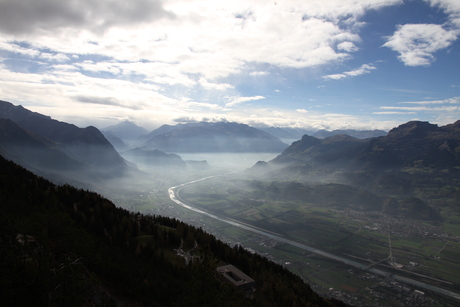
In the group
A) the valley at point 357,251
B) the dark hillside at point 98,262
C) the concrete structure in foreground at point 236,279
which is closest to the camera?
the dark hillside at point 98,262

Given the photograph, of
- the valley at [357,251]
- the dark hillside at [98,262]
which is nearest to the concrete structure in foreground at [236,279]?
the dark hillside at [98,262]

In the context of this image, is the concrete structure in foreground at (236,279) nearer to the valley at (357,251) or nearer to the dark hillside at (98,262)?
the dark hillside at (98,262)

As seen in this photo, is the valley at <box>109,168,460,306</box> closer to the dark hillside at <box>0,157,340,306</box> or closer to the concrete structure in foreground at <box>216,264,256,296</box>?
the dark hillside at <box>0,157,340,306</box>

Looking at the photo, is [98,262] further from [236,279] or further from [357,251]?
[357,251]

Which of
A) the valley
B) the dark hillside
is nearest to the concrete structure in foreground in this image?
the dark hillside


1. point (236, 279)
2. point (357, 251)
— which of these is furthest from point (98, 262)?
point (357, 251)

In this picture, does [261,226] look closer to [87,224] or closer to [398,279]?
[398,279]
